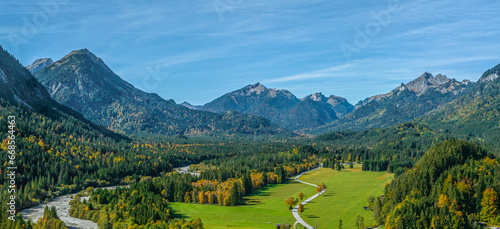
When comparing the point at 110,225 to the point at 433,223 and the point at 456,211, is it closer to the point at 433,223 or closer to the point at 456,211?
the point at 433,223

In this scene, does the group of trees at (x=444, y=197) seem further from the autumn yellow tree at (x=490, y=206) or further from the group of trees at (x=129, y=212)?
the group of trees at (x=129, y=212)


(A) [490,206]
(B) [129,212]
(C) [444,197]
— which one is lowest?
(B) [129,212]

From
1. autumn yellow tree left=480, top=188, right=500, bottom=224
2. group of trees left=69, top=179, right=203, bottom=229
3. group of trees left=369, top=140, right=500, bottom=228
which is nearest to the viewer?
group of trees left=369, top=140, right=500, bottom=228

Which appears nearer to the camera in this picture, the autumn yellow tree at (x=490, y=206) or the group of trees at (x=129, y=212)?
the group of trees at (x=129, y=212)

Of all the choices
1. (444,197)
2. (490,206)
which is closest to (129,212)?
(444,197)

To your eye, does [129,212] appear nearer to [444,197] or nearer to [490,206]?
[444,197]

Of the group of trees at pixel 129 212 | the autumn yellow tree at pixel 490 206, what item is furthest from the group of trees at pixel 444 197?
the group of trees at pixel 129 212

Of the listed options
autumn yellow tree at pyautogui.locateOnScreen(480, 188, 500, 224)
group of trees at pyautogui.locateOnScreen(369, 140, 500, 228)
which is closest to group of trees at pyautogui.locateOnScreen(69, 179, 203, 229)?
group of trees at pyautogui.locateOnScreen(369, 140, 500, 228)

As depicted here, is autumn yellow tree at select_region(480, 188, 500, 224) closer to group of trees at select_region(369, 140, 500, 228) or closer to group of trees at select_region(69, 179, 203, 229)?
group of trees at select_region(369, 140, 500, 228)

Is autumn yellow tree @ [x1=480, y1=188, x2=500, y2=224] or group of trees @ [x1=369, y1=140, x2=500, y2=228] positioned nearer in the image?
group of trees @ [x1=369, y1=140, x2=500, y2=228]

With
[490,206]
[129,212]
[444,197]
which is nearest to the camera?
[490,206]

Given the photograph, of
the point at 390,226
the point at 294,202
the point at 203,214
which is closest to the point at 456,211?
the point at 390,226
